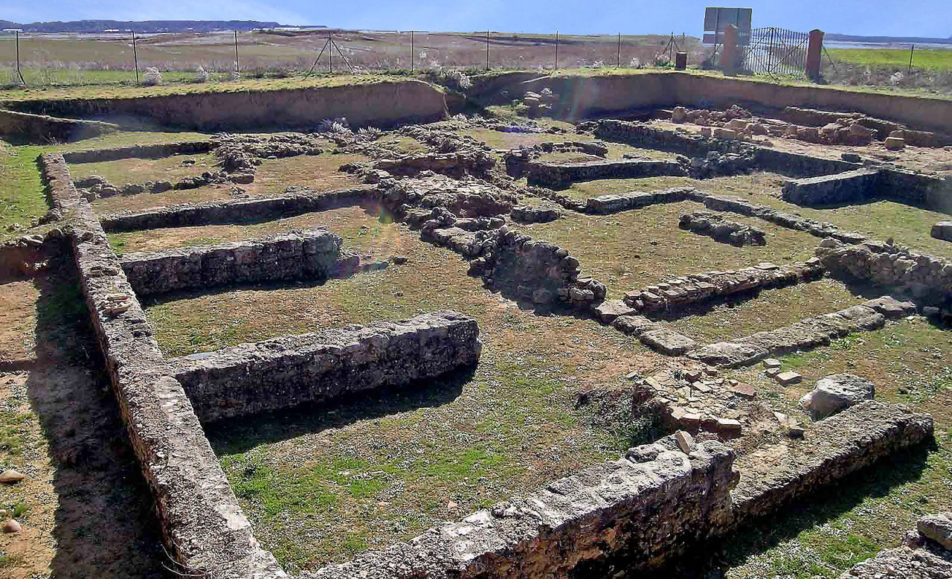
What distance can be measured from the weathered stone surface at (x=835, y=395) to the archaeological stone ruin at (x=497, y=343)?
1.5 inches

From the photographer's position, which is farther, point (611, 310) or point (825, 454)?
point (611, 310)

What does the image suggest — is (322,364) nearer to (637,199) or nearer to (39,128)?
(637,199)

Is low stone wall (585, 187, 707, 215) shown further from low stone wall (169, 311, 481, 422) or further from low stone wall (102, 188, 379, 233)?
low stone wall (169, 311, 481, 422)

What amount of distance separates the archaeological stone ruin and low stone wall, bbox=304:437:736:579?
3cm

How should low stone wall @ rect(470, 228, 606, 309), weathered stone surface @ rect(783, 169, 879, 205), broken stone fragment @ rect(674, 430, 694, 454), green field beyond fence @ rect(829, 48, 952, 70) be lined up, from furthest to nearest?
green field beyond fence @ rect(829, 48, 952, 70) < weathered stone surface @ rect(783, 169, 879, 205) < low stone wall @ rect(470, 228, 606, 309) < broken stone fragment @ rect(674, 430, 694, 454)

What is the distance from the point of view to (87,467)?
8.42 metres

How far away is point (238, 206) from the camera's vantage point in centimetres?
1903

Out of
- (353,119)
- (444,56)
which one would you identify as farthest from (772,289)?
(444,56)

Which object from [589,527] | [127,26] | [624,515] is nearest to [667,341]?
[624,515]

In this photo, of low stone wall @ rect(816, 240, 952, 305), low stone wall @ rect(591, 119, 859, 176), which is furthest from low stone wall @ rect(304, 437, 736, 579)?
low stone wall @ rect(591, 119, 859, 176)

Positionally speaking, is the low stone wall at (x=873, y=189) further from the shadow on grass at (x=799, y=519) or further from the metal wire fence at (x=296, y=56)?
the metal wire fence at (x=296, y=56)

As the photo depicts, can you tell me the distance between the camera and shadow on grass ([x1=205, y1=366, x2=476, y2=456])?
9422mm

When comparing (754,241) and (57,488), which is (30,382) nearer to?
(57,488)

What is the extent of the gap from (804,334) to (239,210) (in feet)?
44.4
